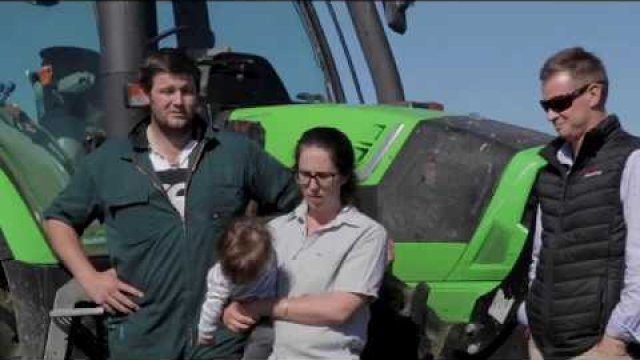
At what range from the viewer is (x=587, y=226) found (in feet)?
11.2

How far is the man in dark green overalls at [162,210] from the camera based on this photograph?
366cm

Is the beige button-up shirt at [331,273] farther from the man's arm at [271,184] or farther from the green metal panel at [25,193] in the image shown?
the green metal panel at [25,193]

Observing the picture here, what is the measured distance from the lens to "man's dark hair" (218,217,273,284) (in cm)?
330

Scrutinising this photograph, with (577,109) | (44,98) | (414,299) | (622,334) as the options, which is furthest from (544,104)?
(44,98)

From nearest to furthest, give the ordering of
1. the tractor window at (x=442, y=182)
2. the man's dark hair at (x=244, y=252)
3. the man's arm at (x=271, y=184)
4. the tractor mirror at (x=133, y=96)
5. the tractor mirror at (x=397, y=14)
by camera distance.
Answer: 1. the man's dark hair at (x=244, y=252)
2. the man's arm at (x=271, y=184)
3. the tractor window at (x=442, y=182)
4. the tractor mirror at (x=133, y=96)
5. the tractor mirror at (x=397, y=14)

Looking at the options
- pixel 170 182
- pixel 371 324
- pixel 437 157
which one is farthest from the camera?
pixel 437 157

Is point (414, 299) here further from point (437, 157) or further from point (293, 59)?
point (293, 59)

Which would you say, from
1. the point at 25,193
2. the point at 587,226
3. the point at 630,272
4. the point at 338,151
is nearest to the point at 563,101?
the point at 587,226

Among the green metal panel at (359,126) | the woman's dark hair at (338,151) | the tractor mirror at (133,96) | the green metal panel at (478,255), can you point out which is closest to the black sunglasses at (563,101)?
the woman's dark hair at (338,151)

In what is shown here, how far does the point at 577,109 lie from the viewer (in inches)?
136

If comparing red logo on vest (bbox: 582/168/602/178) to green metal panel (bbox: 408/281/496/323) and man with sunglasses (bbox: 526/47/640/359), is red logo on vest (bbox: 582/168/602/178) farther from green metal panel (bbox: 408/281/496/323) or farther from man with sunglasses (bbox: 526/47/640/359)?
green metal panel (bbox: 408/281/496/323)

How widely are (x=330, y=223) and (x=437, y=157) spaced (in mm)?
1180

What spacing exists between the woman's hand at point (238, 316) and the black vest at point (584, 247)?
887 millimetres

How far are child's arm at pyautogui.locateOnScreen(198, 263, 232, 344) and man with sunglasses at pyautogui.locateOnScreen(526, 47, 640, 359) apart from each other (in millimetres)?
967
